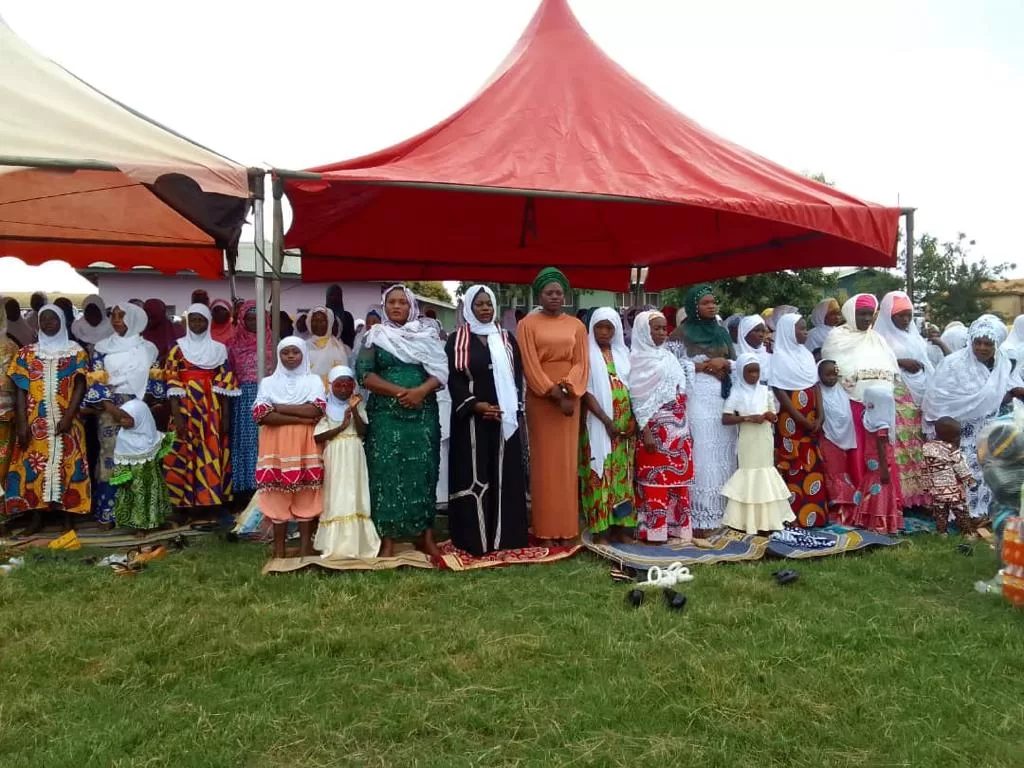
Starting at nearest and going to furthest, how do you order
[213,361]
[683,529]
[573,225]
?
1. [683,529]
2. [213,361]
3. [573,225]

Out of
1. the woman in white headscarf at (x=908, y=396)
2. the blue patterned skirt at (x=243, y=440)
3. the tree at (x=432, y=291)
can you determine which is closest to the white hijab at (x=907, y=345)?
the woman in white headscarf at (x=908, y=396)

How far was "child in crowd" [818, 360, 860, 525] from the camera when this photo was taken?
17.6ft

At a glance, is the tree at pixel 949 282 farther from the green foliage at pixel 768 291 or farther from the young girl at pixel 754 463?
the young girl at pixel 754 463

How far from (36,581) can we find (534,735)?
3222mm

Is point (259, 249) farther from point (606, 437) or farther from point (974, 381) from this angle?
point (974, 381)

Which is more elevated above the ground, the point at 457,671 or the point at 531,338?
the point at 531,338

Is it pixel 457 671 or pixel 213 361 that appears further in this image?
pixel 213 361

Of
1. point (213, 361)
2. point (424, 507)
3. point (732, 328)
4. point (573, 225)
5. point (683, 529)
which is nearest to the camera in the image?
point (424, 507)

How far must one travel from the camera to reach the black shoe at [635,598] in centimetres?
386

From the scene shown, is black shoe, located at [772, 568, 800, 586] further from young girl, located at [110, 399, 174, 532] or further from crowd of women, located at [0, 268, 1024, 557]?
young girl, located at [110, 399, 174, 532]

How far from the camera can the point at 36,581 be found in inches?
169

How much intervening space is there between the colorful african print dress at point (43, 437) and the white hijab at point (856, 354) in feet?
17.9

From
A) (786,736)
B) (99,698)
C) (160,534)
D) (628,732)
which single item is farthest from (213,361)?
(786,736)

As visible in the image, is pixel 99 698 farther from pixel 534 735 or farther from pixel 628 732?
pixel 628 732
